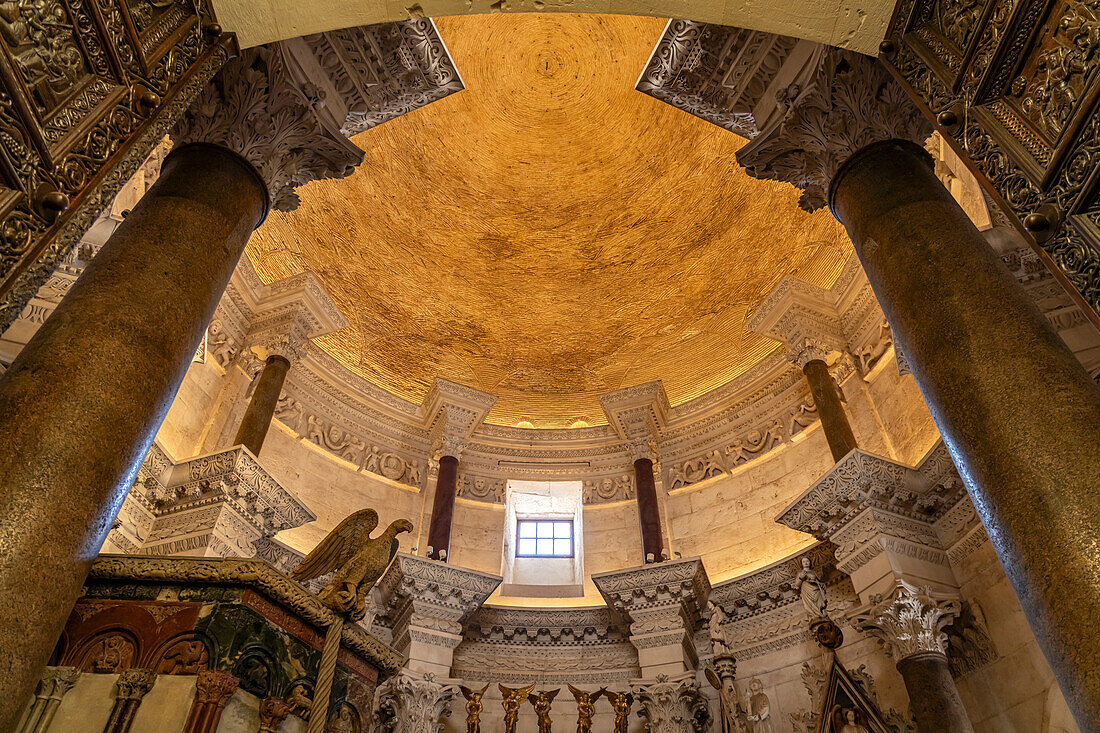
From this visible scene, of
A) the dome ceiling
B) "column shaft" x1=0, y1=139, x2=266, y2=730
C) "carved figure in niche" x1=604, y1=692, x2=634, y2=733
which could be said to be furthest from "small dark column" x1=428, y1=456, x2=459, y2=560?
"column shaft" x1=0, y1=139, x2=266, y2=730

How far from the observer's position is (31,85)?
2824 mm

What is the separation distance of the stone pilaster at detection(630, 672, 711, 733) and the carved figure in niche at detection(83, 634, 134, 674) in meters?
7.20

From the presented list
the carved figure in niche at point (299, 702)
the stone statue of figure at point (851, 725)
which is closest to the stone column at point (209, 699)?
the carved figure in niche at point (299, 702)

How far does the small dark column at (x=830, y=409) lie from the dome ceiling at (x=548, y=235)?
8.37ft

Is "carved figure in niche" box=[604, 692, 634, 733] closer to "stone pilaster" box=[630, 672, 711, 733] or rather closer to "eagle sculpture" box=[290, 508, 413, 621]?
"stone pilaster" box=[630, 672, 711, 733]

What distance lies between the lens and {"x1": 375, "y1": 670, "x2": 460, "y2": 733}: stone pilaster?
8742mm

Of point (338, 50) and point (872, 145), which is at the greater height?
point (338, 50)

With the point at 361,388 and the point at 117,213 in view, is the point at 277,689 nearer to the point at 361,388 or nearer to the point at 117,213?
the point at 117,213

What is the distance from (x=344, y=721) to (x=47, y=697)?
60.1 inches

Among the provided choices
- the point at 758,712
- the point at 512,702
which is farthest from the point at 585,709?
the point at 758,712

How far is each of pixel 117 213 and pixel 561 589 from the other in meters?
8.68

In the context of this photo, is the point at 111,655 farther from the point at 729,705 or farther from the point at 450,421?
the point at 450,421

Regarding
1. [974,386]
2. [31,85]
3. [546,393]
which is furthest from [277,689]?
[546,393]

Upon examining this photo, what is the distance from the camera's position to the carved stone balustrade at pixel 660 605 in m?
9.56
